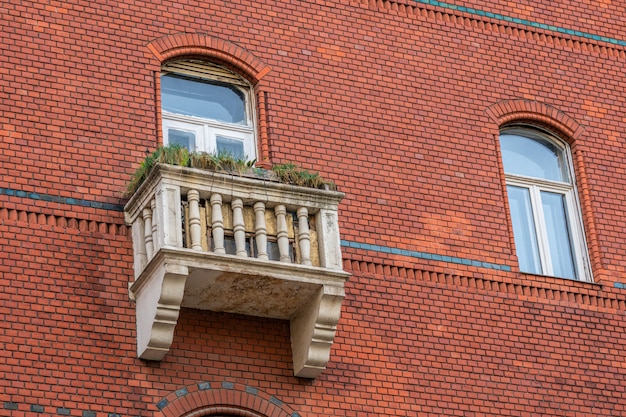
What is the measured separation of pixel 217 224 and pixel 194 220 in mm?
265

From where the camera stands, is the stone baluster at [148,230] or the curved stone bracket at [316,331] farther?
the curved stone bracket at [316,331]

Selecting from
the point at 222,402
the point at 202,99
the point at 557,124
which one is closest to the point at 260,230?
the point at 222,402

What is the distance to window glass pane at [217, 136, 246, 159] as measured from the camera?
19.9 m

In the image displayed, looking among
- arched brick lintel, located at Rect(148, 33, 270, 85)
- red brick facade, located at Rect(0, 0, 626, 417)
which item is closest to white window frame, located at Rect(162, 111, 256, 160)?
red brick facade, located at Rect(0, 0, 626, 417)

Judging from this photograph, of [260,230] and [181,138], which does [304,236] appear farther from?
[181,138]

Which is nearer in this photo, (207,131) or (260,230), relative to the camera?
(260,230)

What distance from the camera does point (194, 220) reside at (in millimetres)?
17672

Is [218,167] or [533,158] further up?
[533,158]

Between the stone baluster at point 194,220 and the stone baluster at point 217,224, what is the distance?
16 centimetres

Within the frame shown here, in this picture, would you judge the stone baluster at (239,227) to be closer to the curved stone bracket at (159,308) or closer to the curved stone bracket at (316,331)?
the curved stone bracket at (159,308)

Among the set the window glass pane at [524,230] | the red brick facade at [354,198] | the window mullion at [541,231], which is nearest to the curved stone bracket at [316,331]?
the red brick facade at [354,198]

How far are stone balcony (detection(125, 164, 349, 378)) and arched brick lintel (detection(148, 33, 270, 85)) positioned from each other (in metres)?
2.38

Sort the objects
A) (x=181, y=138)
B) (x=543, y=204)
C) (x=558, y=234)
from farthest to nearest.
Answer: (x=543, y=204) → (x=558, y=234) → (x=181, y=138)

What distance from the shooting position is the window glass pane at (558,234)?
2111 cm
